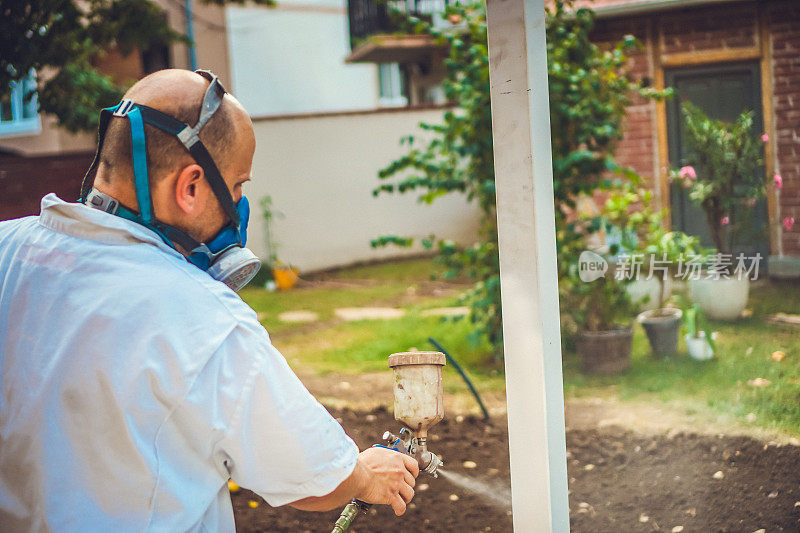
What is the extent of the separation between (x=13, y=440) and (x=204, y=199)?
530 millimetres

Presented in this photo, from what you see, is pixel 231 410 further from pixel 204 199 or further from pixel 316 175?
pixel 316 175

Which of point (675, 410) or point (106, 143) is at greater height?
point (106, 143)

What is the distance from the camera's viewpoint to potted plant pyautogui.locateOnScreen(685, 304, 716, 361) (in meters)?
5.20

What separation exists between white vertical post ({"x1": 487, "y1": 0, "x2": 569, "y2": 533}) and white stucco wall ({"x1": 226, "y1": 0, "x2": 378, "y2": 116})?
548 inches

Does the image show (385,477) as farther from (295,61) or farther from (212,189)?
(295,61)

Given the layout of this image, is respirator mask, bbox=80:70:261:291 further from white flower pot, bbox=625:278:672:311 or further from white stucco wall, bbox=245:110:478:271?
white stucco wall, bbox=245:110:478:271

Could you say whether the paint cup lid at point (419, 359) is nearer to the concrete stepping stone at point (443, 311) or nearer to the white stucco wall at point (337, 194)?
the concrete stepping stone at point (443, 311)

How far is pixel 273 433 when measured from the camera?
131cm

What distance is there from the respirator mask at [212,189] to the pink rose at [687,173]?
5073mm

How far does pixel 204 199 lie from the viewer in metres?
1.47

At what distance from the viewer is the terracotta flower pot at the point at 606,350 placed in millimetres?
5164

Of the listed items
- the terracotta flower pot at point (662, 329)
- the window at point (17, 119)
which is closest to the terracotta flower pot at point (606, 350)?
the terracotta flower pot at point (662, 329)

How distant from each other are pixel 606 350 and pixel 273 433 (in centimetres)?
419

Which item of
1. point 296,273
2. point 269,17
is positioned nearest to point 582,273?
point 296,273
